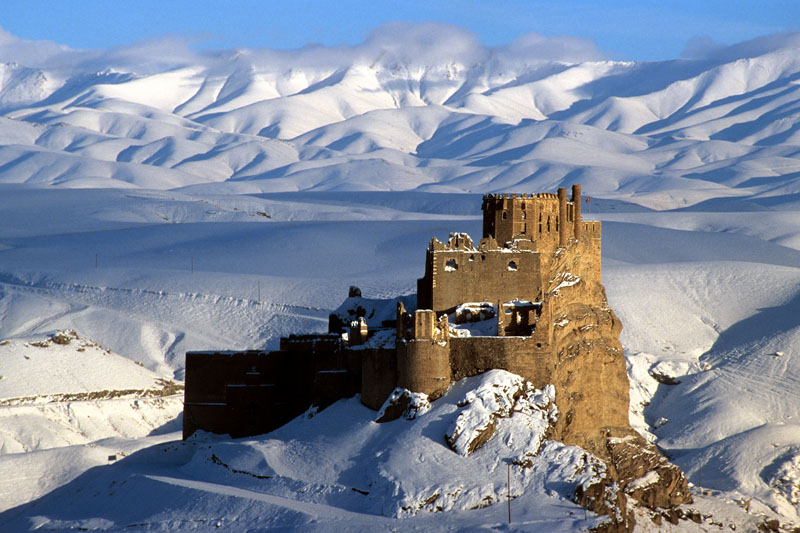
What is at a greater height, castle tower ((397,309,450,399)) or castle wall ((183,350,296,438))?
castle tower ((397,309,450,399))

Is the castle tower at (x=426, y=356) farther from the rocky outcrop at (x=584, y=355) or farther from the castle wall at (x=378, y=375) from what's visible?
the rocky outcrop at (x=584, y=355)

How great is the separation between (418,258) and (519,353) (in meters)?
82.4

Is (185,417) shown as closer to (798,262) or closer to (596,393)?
(596,393)

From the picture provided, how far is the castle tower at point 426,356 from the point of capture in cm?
6556

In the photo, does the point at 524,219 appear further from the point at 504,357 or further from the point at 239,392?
the point at 239,392

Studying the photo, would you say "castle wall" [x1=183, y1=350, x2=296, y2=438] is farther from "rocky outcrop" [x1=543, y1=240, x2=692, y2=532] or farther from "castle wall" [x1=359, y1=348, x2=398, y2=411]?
"rocky outcrop" [x1=543, y1=240, x2=692, y2=532]

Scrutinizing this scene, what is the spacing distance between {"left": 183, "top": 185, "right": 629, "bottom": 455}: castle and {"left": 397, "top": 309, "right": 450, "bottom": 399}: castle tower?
0.15 ft

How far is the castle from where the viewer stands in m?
66.0

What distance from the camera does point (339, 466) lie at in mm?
64125

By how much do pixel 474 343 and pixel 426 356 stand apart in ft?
7.91

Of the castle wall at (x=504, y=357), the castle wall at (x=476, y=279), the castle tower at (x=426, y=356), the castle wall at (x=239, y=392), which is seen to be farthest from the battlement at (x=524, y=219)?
the castle wall at (x=239, y=392)

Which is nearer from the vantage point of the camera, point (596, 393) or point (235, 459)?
point (235, 459)

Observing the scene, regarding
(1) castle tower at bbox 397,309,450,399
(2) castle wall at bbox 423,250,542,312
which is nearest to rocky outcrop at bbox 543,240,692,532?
(2) castle wall at bbox 423,250,542,312

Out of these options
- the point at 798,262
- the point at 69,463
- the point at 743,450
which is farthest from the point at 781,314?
the point at 69,463
